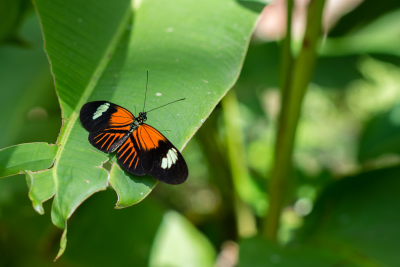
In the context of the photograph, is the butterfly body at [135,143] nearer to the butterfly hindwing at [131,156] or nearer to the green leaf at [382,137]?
the butterfly hindwing at [131,156]

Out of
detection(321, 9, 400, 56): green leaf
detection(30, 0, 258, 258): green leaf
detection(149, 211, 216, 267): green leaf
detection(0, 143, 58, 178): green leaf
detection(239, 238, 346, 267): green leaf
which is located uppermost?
detection(30, 0, 258, 258): green leaf

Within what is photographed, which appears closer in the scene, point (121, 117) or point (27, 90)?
point (121, 117)

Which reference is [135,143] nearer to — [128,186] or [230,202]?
[128,186]

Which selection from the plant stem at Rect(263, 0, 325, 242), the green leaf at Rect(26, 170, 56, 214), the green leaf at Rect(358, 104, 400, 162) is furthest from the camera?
the green leaf at Rect(358, 104, 400, 162)

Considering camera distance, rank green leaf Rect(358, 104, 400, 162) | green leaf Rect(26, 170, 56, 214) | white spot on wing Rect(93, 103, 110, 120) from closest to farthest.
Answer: green leaf Rect(26, 170, 56, 214)
white spot on wing Rect(93, 103, 110, 120)
green leaf Rect(358, 104, 400, 162)

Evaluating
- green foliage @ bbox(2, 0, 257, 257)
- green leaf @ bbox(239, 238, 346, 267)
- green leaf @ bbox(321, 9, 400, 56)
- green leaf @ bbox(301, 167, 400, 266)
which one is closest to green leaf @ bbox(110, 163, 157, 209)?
green foliage @ bbox(2, 0, 257, 257)

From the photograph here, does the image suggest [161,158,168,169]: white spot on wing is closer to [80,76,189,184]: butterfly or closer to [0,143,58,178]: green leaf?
[80,76,189,184]: butterfly

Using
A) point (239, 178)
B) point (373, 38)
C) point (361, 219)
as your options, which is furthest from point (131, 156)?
point (373, 38)
